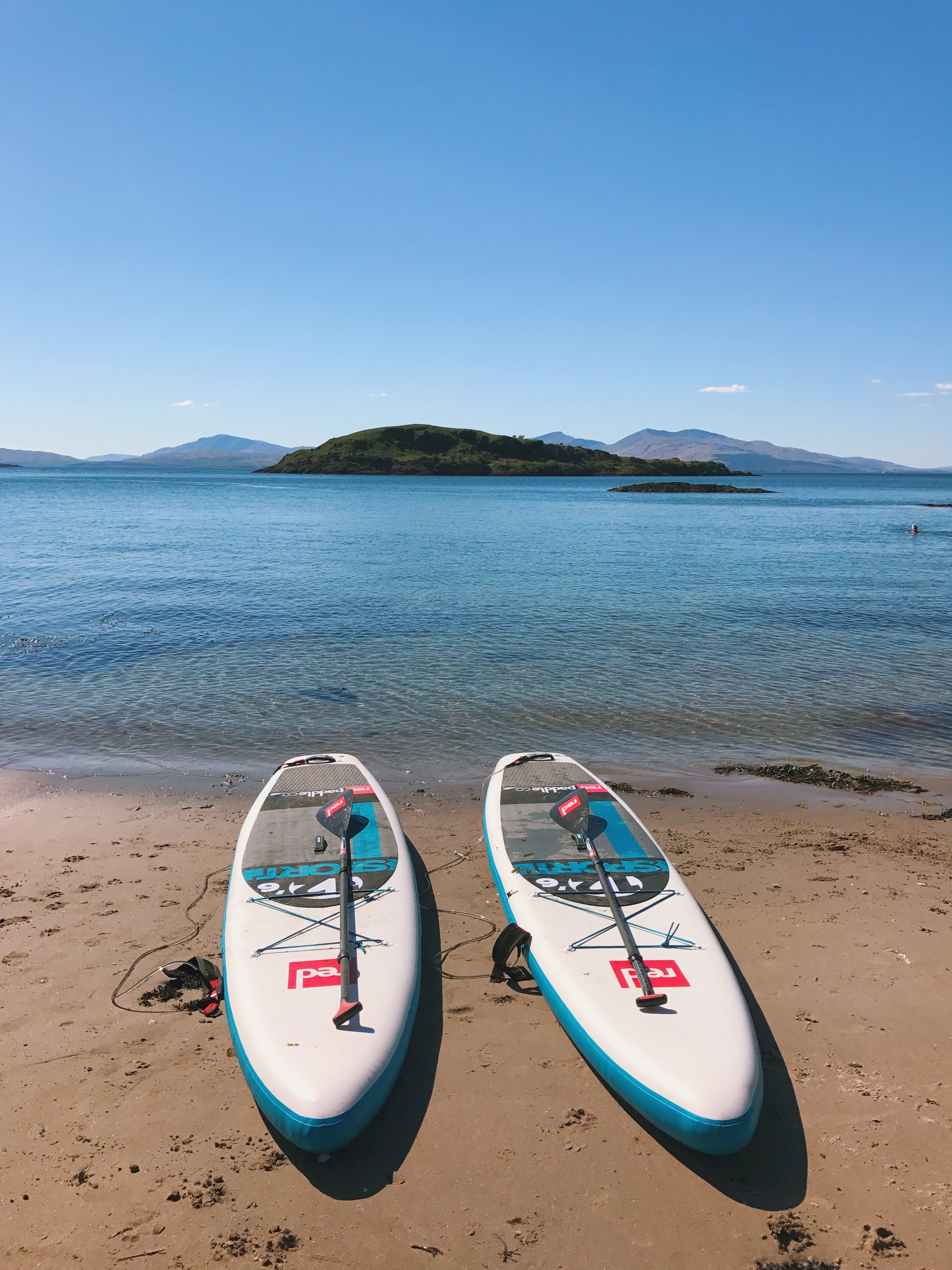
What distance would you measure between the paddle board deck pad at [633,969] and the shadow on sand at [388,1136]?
114 cm

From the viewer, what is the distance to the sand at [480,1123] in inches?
188

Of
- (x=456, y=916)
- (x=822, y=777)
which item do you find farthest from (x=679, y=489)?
(x=456, y=916)

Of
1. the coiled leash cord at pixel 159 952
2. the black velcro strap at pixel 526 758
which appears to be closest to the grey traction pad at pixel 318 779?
the coiled leash cord at pixel 159 952

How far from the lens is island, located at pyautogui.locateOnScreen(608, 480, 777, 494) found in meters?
130

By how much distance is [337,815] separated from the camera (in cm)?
907

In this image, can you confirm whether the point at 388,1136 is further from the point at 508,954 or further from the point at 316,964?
the point at 508,954

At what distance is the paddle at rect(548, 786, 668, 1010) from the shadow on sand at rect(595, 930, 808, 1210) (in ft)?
2.62

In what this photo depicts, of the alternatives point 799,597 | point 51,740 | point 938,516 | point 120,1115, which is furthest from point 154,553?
point 938,516

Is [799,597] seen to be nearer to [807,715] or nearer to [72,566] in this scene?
[807,715]

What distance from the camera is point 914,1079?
607 centimetres

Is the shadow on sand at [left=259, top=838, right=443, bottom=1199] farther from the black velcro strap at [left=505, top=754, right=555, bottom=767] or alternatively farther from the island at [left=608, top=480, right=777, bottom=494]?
the island at [left=608, top=480, right=777, bottom=494]

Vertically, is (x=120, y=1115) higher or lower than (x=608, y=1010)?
lower

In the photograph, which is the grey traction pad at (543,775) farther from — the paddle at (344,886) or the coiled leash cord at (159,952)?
the coiled leash cord at (159,952)

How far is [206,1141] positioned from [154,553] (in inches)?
1604
